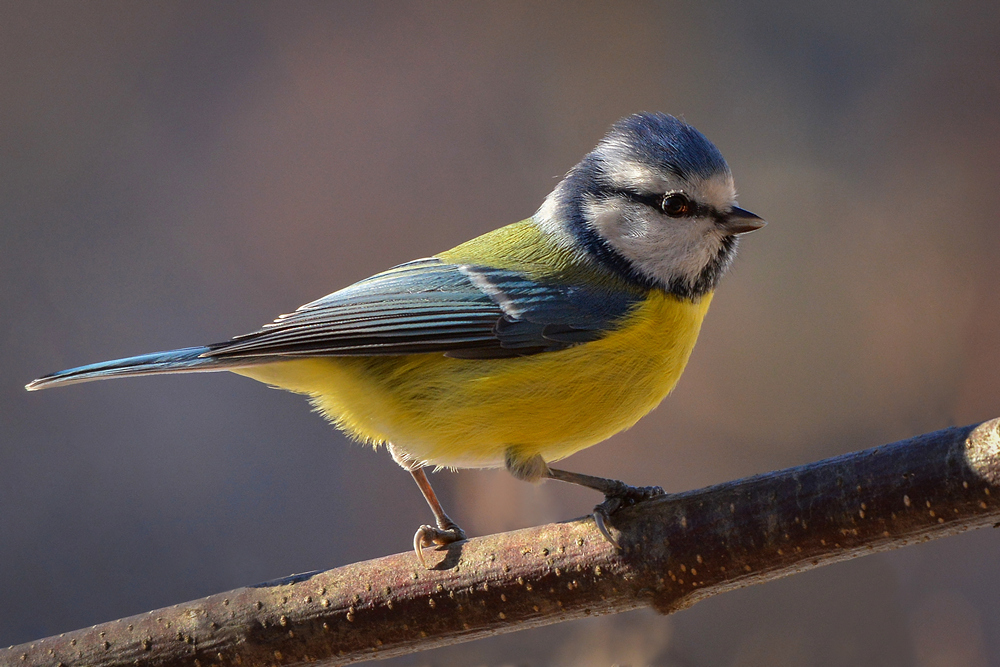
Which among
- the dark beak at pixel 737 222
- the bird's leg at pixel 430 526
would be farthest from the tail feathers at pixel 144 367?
the dark beak at pixel 737 222

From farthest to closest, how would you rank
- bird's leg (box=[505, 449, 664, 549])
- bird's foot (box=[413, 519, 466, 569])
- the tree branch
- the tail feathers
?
bird's foot (box=[413, 519, 466, 569])
the tail feathers
bird's leg (box=[505, 449, 664, 549])
the tree branch

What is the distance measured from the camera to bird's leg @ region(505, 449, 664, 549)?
4.54ft

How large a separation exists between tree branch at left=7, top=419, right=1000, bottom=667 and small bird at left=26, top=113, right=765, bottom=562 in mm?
102

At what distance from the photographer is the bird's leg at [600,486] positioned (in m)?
1.38

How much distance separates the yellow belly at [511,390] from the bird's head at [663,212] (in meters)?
0.08

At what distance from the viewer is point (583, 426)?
1.58m

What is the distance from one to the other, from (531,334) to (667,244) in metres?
0.32

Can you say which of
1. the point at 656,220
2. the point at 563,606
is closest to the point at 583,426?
the point at 563,606

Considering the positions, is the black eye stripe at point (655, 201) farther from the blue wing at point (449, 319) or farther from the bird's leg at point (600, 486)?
the bird's leg at point (600, 486)

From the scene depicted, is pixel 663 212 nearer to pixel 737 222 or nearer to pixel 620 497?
pixel 737 222

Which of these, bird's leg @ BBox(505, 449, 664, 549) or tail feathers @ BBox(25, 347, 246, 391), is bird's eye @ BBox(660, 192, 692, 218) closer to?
bird's leg @ BBox(505, 449, 664, 549)

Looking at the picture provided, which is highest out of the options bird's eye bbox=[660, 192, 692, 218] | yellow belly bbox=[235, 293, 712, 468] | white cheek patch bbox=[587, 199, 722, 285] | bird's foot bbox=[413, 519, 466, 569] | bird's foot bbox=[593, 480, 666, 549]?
bird's eye bbox=[660, 192, 692, 218]

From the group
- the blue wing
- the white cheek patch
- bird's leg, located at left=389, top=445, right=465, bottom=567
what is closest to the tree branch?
bird's leg, located at left=389, top=445, right=465, bottom=567

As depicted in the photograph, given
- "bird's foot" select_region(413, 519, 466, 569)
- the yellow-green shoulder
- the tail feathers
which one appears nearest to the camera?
the tail feathers
